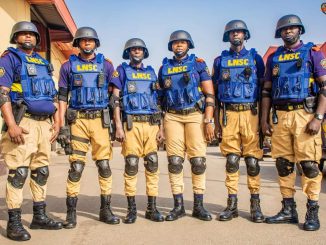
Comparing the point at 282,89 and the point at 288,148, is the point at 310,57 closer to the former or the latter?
the point at 282,89

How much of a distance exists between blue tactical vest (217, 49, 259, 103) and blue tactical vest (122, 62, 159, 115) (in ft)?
3.07

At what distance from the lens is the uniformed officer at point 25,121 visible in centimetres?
431

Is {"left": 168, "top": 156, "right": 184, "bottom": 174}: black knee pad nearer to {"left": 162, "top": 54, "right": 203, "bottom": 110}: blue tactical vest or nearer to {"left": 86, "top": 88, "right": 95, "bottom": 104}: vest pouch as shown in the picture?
{"left": 162, "top": 54, "right": 203, "bottom": 110}: blue tactical vest

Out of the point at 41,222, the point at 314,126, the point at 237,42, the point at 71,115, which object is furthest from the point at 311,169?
the point at 41,222

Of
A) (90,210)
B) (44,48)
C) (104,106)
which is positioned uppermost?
(44,48)

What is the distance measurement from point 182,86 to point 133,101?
0.67 metres

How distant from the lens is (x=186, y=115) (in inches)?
205

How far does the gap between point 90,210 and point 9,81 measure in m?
2.19

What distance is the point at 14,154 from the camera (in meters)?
4.40

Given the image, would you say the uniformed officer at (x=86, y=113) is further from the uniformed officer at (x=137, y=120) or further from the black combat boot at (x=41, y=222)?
the black combat boot at (x=41, y=222)

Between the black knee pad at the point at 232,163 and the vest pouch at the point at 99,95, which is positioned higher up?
the vest pouch at the point at 99,95

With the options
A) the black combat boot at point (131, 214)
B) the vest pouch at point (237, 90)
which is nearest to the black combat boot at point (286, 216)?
the vest pouch at point (237, 90)

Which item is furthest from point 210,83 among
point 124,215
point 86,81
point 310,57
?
point 124,215

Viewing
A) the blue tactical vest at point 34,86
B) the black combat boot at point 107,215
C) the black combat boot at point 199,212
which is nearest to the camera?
the blue tactical vest at point 34,86
